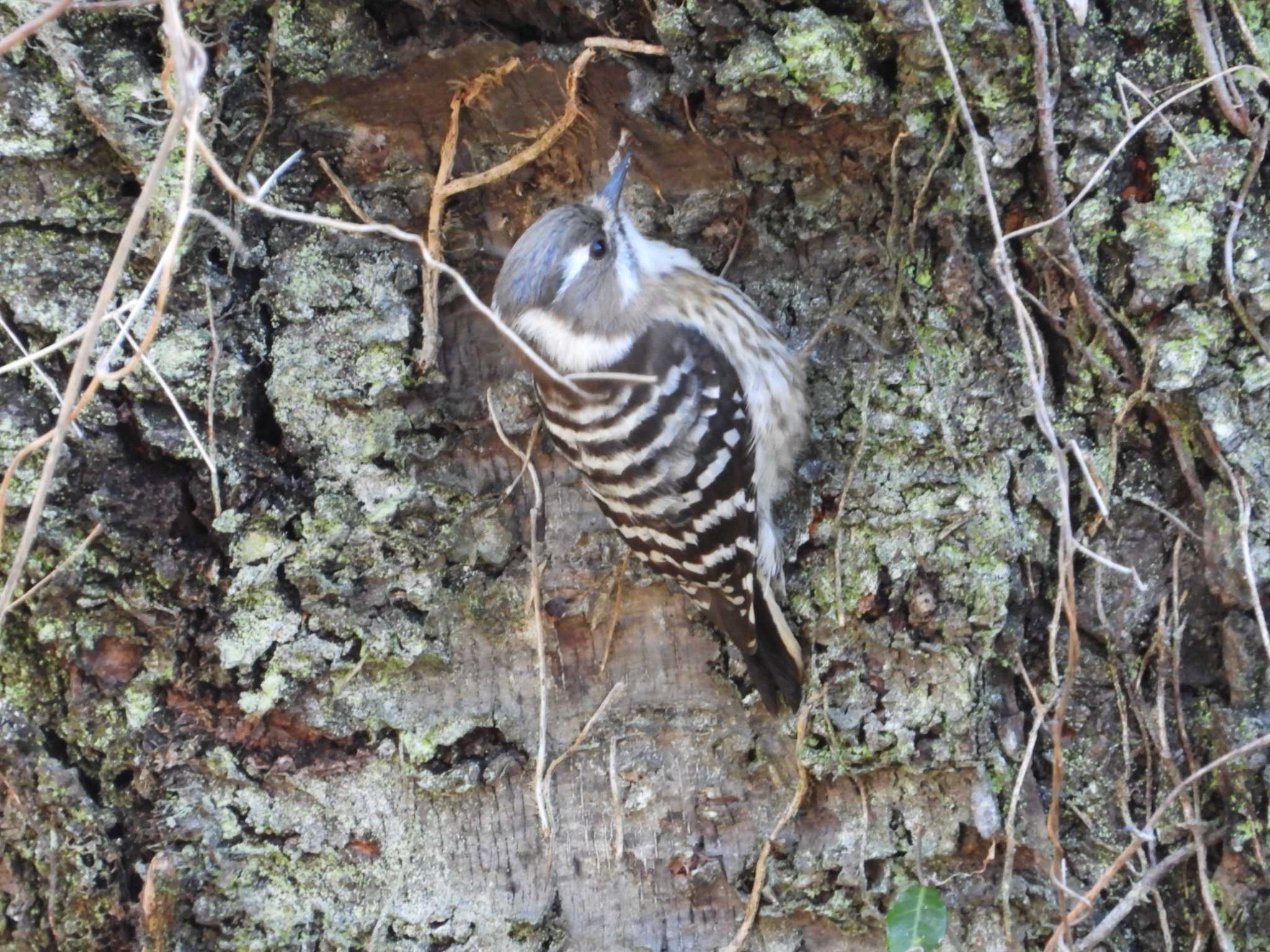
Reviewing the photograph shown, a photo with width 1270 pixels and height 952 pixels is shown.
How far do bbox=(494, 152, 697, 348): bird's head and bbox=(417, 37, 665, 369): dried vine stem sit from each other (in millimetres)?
148

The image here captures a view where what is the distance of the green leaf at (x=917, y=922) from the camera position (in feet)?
7.66

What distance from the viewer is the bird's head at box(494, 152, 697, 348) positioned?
8.55 ft

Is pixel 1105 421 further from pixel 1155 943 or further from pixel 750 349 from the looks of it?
pixel 1155 943

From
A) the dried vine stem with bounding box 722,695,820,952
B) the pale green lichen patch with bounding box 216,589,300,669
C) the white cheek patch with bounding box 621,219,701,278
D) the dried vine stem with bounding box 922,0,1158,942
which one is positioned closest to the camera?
the dried vine stem with bounding box 922,0,1158,942

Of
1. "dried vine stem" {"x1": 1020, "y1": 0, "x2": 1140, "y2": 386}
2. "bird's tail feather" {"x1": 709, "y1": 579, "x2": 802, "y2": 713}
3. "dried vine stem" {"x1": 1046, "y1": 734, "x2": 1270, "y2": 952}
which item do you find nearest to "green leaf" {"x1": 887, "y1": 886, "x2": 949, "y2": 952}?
"dried vine stem" {"x1": 1046, "y1": 734, "x2": 1270, "y2": 952}

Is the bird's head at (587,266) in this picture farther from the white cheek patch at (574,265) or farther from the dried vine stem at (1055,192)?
the dried vine stem at (1055,192)

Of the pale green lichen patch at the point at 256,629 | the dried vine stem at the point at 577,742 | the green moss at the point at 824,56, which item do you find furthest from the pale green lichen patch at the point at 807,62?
the pale green lichen patch at the point at 256,629

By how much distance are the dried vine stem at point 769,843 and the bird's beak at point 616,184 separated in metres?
1.23

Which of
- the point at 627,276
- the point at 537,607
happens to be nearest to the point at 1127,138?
the point at 627,276

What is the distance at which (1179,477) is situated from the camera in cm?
227

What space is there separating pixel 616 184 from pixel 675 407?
0.56 meters

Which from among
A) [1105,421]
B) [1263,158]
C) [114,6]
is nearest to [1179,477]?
[1105,421]

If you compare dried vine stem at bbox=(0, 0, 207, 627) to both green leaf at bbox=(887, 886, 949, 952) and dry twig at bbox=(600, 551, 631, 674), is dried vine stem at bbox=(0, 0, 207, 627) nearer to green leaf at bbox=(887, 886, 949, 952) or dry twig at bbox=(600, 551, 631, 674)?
dry twig at bbox=(600, 551, 631, 674)

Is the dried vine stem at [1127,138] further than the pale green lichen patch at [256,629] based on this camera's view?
No
